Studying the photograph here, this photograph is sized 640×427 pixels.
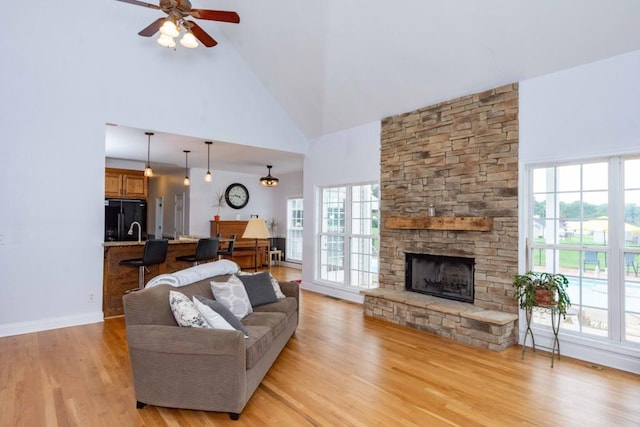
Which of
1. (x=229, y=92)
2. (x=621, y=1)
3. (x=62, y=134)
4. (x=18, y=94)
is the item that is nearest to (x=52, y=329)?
(x=62, y=134)

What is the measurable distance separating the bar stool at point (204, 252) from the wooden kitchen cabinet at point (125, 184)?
366 centimetres

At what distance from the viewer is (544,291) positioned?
3.59 m

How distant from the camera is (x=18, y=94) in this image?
4246 millimetres

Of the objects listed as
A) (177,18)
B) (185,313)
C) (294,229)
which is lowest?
(185,313)

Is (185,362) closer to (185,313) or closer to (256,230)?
(185,313)

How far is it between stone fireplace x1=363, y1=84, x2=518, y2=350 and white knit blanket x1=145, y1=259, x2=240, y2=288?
7.26ft

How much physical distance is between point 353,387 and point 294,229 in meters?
7.34

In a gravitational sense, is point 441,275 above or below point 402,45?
below

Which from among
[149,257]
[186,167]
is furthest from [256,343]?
[186,167]

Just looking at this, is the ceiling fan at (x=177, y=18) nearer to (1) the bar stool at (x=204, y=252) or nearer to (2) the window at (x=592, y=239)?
(1) the bar stool at (x=204, y=252)

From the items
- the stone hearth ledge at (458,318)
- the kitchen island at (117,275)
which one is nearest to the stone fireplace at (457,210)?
the stone hearth ledge at (458,318)

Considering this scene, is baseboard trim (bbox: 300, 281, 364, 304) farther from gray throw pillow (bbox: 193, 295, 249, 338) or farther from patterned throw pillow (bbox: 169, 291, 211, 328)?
patterned throw pillow (bbox: 169, 291, 211, 328)

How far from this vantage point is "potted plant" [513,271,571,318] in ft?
11.6

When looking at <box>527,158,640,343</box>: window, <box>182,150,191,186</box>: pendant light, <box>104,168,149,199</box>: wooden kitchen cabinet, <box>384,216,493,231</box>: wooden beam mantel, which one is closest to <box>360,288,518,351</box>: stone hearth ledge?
<box>527,158,640,343</box>: window
